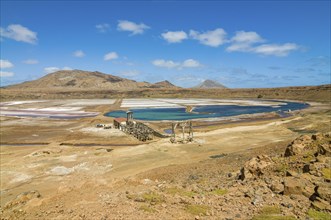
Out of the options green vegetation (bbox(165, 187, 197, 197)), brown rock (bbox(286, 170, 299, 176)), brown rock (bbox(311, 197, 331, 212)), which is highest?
brown rock (bbox(286, 170, 299, 176))

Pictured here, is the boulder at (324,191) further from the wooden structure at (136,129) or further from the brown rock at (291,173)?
the wooden structure at (136,129)

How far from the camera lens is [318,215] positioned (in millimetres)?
11430

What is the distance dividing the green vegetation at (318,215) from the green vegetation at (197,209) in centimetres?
393

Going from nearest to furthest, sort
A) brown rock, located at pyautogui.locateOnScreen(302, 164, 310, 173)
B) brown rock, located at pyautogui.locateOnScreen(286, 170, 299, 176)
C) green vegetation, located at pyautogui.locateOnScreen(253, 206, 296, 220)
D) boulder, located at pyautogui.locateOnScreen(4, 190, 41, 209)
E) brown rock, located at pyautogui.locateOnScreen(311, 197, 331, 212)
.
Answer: green vegetation, located at pyautogui.locateOnScreen(253, 206, 296, 220) → brown rock, located at pyautogui.locateOnScreen(311, 197, 331, 212) → brown rock, located at pyautogui.locateOnScreen(286, 170, 299, 176) → brown rock, located at pyautogui.locateOnScreen(302, 164, 310, 173) → boulder, located at pyautogui.locateOnScreen(4, 190, 41, 209)

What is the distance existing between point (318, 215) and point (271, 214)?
167 centimetres

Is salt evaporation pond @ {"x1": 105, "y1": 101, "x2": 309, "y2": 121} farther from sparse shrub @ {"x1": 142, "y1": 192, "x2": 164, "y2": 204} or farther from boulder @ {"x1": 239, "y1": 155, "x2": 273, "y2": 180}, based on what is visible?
sparse shrub @ {"x1": 142, "y1": 192, "x2": 164, "y2": 204}

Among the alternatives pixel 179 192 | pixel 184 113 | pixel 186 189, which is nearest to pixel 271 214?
pixel 179 192

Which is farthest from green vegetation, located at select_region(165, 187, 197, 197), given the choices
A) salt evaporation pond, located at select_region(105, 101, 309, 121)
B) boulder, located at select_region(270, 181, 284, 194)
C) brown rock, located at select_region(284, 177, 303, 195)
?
salt evaporation pond, located at select_region(105, 101, 309, 121)

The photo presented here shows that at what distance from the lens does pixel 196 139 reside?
1748 inches

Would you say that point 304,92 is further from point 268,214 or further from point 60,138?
point 268,214

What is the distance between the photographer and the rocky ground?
12.1m

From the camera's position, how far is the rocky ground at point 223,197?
12148 mm

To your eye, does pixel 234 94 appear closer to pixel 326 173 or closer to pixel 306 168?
pixel 306 168

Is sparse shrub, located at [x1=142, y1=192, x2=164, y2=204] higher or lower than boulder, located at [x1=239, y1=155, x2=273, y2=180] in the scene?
lower
